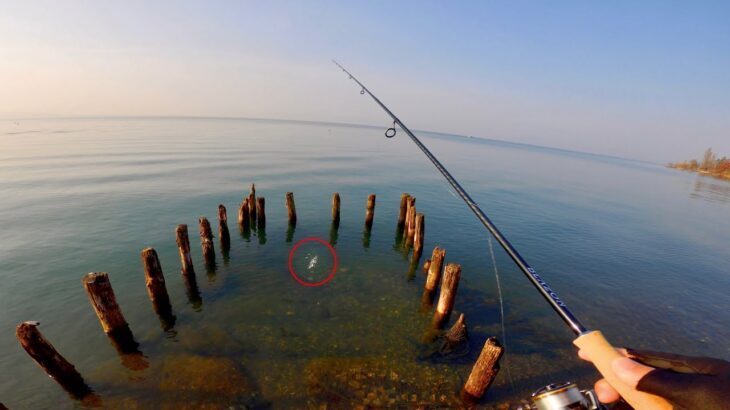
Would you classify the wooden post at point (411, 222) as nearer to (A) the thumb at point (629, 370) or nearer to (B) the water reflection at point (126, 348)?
(B) the water reflection at point (126, 348)

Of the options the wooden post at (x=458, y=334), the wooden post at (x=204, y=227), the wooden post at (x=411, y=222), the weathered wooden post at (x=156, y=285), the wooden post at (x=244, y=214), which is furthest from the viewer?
the wooden post at (x=244, y=214)

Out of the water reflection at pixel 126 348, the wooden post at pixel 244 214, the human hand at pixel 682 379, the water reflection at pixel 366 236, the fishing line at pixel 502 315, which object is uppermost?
the human hand at pixel 682 379

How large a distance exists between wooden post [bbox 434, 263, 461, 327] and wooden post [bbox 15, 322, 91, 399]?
10.5m

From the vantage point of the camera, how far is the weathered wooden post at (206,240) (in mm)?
13148

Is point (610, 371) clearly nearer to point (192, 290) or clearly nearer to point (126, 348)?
point (126, 348)

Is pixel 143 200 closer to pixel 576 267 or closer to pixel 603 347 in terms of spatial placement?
pixel 603 347

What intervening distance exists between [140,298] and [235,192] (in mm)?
16977

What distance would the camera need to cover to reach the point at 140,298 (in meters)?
11.9

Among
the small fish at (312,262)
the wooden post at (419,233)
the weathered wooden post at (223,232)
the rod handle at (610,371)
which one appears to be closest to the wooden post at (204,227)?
the weathered wooden post at (223,232)

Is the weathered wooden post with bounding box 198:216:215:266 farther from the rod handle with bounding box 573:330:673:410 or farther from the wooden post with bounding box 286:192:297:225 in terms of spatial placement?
the rod handle with bounding box 573:330:673:410

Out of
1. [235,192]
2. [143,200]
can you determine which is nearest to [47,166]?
[143,200]

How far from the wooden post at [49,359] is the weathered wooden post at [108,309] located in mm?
1200

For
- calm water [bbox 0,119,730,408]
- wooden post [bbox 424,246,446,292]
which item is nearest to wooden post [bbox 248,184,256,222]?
calm water [bbox 0,119,730,408]

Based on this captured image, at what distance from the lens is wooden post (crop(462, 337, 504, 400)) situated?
7158mm
